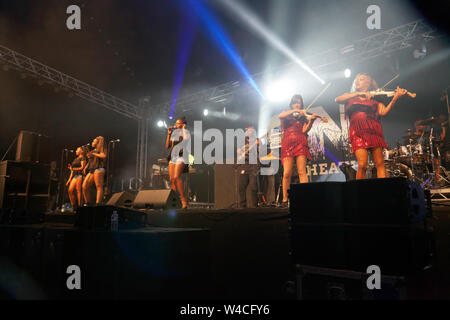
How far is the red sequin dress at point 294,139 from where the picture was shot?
483 cm

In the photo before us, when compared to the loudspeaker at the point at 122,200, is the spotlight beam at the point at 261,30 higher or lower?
higher

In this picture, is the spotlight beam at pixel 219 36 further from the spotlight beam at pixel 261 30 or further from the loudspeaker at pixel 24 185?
the loudspeaker at pixel 24 185

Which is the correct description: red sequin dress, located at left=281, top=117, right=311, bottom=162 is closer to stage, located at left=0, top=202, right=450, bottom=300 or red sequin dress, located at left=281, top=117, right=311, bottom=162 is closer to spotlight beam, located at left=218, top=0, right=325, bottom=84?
stage, located at left=0, top=202, right=450, bottom=300

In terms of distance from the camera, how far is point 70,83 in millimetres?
10758

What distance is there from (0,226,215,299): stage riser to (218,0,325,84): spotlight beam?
741 centimetres

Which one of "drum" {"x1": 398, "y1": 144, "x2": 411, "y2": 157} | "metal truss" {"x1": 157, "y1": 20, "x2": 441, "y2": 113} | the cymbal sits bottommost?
"drum" {"x1": 398, "y1": 144, "x2": 411, "y2": 157}

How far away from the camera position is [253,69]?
10414 mm

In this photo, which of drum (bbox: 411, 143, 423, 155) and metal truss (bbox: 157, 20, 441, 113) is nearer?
drum (bbox: 411, 143, 423, 155)

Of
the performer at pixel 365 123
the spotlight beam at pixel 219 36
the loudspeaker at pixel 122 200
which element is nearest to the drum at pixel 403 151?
the performer at pixel 365 123

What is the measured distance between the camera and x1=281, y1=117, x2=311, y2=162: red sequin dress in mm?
4828

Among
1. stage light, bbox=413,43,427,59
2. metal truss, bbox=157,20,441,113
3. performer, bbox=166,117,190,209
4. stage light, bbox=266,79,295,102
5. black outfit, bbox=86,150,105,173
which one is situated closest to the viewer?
performer, bbox=166,117,190,209

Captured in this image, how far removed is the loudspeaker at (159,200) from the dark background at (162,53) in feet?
18.6

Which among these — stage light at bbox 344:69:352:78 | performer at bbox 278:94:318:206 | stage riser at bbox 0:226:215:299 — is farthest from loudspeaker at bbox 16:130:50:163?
stage light at bbox 344:69:352:78

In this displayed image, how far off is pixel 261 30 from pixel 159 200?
20.9ft
